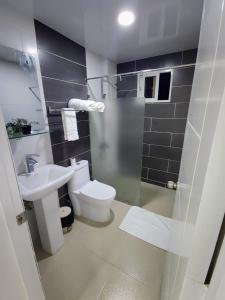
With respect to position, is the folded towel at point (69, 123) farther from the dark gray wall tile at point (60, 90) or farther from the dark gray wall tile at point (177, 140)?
the dark gray wall tile at point (177, 140)

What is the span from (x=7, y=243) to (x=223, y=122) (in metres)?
0.89

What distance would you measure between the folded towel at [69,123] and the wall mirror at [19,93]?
0.85 ft

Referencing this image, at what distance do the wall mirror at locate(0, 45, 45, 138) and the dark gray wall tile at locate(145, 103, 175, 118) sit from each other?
5.74 ft

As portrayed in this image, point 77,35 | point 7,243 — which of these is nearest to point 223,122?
point 7,243

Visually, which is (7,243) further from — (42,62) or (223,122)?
(42,62)

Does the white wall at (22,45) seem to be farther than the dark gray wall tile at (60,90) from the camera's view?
No

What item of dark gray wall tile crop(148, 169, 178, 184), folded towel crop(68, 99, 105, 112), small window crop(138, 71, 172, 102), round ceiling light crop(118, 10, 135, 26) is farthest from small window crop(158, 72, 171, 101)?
dark gray wall tile crop(148, 169, 178, 184)

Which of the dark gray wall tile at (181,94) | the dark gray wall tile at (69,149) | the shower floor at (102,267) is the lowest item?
the shower floor at (102,267)

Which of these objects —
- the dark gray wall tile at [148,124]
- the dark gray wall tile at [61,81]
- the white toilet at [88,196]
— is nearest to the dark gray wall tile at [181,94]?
the dark gray wall tile at [148,124]

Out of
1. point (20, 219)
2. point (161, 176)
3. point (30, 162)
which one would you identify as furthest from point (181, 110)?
point (20, 219)

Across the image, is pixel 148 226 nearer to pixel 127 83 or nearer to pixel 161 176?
pixel 161 176

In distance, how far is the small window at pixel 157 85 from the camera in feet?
7.56

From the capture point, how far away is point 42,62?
1557 mm

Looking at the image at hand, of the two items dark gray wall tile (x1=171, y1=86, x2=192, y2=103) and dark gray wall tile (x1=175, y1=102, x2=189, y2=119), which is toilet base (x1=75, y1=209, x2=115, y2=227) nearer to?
dark gray wall tile (x1=175, y1=102, x2=189, y2=119)
